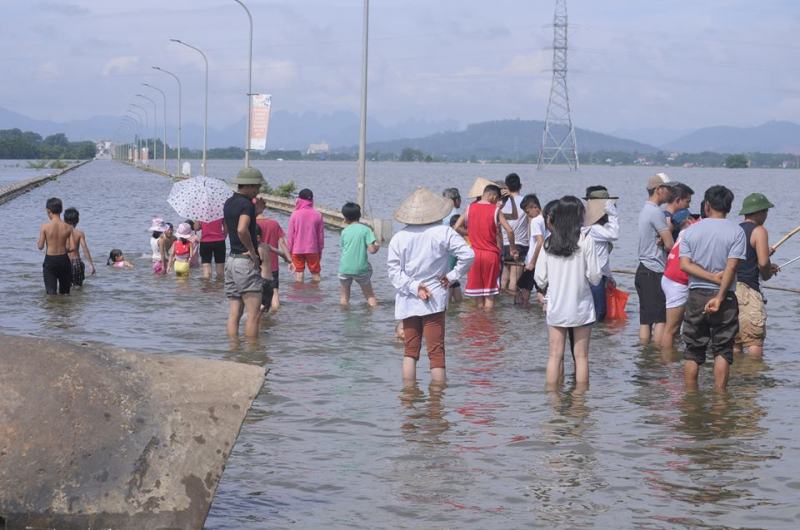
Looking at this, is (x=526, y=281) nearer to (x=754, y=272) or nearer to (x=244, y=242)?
(x=754, y=272)

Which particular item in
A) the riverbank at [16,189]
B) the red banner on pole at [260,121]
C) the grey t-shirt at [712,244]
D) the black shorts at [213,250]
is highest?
the red banner on pole at [260,121]

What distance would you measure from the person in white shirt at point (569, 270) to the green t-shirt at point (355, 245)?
15.8ft

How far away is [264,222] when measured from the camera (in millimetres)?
13039

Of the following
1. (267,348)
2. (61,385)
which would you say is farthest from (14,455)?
(267,348)

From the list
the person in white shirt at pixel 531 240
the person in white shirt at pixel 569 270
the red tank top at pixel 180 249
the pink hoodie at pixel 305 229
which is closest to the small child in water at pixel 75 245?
the red tank top at pixel 180 249

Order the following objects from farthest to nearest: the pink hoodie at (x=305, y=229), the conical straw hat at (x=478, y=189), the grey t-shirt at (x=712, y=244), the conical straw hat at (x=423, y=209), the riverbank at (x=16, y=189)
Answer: the riverbank at (x=16, y=189) → the pink hoodie at (x=305, y=229) → the conical straw hat at (x=478, y=189) → the conical straw hat at (x=423, y=209) → the grey t-shirt at (x=712, y=244)

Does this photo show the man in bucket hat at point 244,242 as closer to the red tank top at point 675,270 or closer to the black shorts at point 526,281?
the red tank top at point 675,270

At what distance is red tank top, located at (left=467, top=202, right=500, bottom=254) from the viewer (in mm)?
13500

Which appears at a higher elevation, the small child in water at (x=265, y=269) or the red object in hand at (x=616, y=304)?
the small child in water at (x=265, y=269)

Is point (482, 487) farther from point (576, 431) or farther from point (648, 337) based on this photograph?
point (648, 337)

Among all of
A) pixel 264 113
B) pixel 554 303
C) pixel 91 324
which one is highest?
pixel 264 113

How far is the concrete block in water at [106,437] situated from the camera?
494 cm

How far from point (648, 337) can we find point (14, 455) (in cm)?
832

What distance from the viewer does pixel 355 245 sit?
13.4m
